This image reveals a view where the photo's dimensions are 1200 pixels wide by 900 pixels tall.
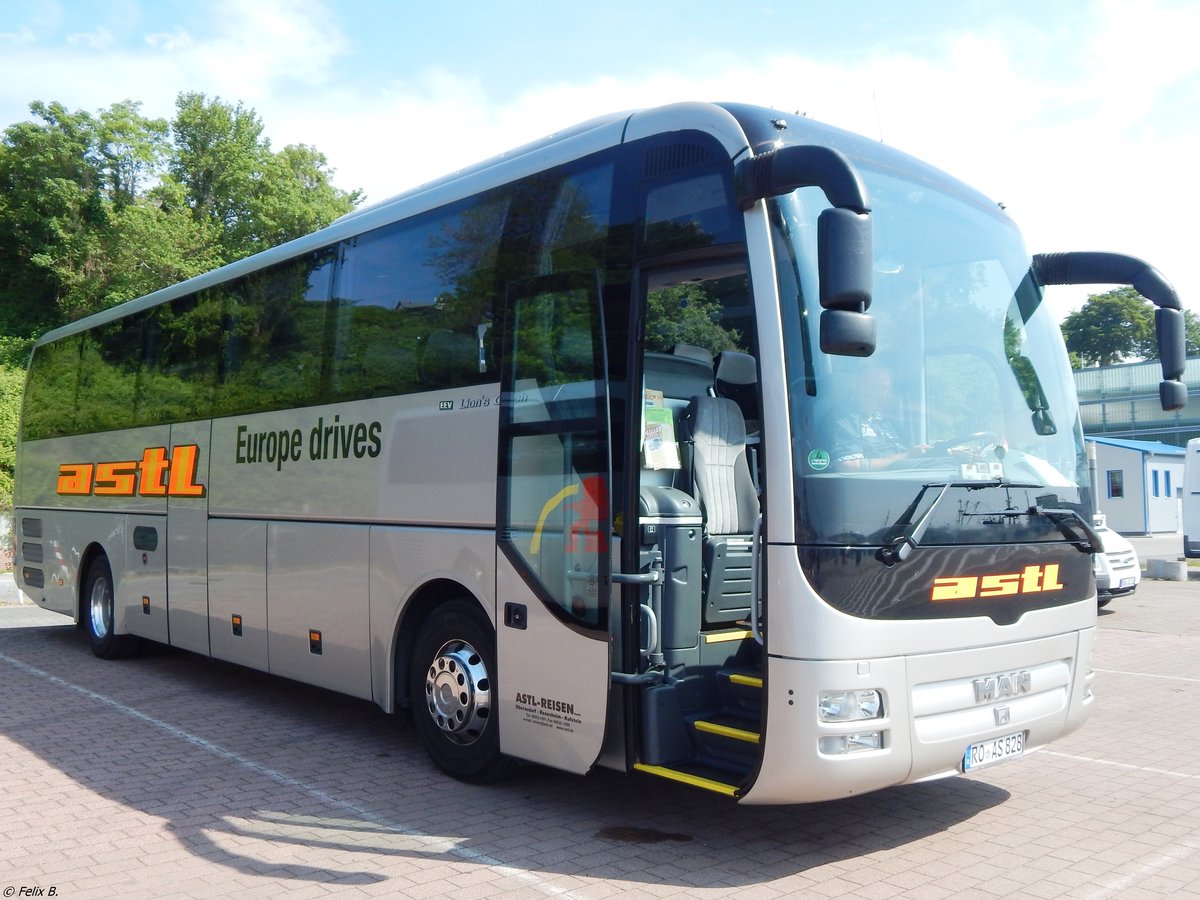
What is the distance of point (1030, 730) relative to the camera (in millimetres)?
5719

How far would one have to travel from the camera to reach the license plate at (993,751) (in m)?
5.38

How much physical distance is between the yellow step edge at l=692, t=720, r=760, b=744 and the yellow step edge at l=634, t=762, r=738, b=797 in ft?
0.73

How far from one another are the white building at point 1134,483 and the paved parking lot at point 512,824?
32790 mm

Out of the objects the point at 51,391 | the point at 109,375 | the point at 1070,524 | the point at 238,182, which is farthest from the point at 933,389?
the point at 238,182

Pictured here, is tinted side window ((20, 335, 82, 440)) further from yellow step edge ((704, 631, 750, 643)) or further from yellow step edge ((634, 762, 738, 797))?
yellow step edge ((634, 762, 738, 797))

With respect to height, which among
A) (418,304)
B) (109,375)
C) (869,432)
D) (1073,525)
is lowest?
(1073,525)

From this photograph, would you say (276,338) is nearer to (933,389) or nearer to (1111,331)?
(933,389)

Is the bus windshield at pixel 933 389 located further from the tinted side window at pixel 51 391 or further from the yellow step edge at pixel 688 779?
the tinted side window at pixel 51 391

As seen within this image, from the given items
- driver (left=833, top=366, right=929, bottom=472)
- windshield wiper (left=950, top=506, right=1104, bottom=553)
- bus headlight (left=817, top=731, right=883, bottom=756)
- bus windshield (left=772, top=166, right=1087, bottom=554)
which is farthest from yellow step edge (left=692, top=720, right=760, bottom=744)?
windshield wiper (left=950, top=506, right=1104, bottom=553)

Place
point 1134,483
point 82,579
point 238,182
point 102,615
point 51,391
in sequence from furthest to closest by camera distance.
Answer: point 238,182
point 1134,483
point 51,391
point 82,579
point 102,615

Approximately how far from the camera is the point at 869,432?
5160 millimetres

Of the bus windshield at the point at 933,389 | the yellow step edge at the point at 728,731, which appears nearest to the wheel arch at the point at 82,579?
the yellow step edge at the point at 728,731

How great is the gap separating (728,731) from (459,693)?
2038 millimetres

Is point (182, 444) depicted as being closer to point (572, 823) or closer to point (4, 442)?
point (572, 823)
